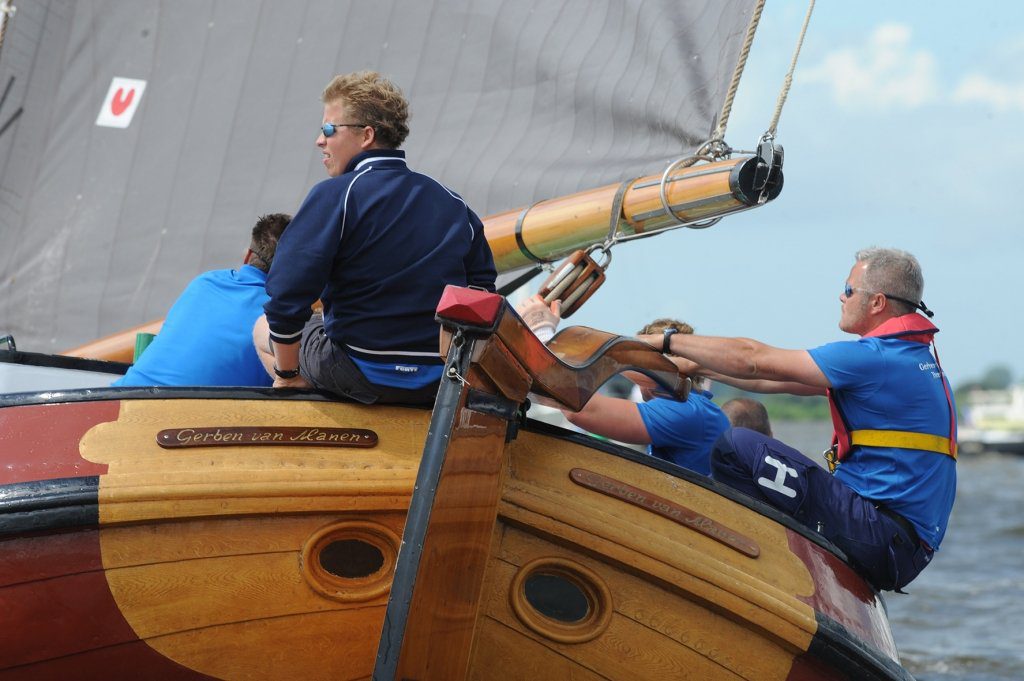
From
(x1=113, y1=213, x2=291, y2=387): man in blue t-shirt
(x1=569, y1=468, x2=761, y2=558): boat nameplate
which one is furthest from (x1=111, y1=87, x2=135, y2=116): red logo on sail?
(x1=569, y1=468, x2=761, y2=558): boat nameplate

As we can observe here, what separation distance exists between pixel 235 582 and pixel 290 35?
2994mm

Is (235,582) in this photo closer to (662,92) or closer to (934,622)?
(662,92)

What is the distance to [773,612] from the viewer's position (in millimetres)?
3004

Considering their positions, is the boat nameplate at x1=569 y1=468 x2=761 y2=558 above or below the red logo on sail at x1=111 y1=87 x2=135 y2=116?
below

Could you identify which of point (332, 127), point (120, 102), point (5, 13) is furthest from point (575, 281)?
point (5, 13)

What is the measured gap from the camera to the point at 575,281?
158 inches

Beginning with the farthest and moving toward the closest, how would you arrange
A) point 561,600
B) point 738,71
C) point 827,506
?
1. point 738,71
2. point 827,506
3. point 561,600

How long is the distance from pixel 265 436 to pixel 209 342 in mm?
702

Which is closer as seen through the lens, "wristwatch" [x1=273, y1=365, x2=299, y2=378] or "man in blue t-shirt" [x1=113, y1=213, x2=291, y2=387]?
"wristwatch" [x1=273, y1=365, x2=299, y2=378]

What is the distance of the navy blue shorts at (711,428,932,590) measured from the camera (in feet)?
11.4

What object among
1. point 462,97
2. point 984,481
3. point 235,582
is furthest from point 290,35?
point 984,481

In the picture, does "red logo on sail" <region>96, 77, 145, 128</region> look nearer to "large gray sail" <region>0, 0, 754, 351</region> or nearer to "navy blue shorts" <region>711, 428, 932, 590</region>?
"large gray sail" <region>0, 0, 754, 351</region>

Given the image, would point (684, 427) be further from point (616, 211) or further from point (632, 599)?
point (632, 599)

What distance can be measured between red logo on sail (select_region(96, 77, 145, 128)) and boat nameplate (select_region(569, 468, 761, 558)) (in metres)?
3.19
